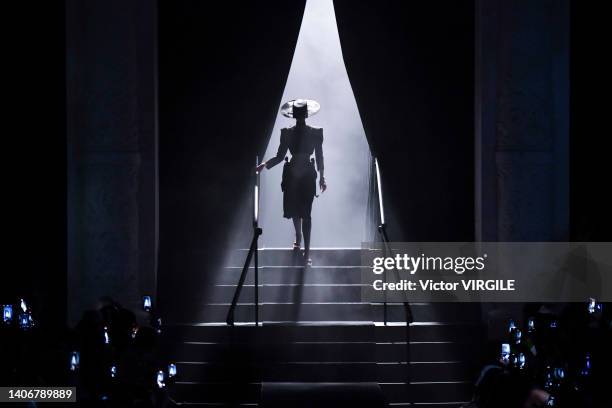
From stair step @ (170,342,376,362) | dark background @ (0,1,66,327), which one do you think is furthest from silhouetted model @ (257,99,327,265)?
dark background @ (0,1,66,327)

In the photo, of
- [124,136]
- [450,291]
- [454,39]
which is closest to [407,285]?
[450,291]

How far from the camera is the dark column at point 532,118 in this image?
8914 millimetres

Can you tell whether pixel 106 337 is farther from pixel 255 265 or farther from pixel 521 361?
pixel 521 361

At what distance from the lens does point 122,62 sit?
877cm

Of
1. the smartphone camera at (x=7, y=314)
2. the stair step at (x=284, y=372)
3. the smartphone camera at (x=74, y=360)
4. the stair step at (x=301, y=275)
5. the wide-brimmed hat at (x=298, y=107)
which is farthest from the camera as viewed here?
the wide-brimmed hat at (x=298, y=107)

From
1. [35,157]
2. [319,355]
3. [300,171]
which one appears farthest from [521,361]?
[35,157]

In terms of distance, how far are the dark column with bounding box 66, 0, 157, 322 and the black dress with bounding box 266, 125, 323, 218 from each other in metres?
1.62

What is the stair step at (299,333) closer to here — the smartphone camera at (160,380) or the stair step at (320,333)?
the stair step at (320,333)

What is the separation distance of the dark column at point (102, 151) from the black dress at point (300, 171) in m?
1.62

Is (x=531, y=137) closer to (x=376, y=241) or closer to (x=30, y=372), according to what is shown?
(x=376, y=241)

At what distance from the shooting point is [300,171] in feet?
32.0

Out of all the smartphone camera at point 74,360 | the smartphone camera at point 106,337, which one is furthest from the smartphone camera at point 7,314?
the smartphone camera at point 106,337

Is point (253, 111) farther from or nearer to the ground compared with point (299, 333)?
farther from the ground

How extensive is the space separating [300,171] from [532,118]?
234cm
